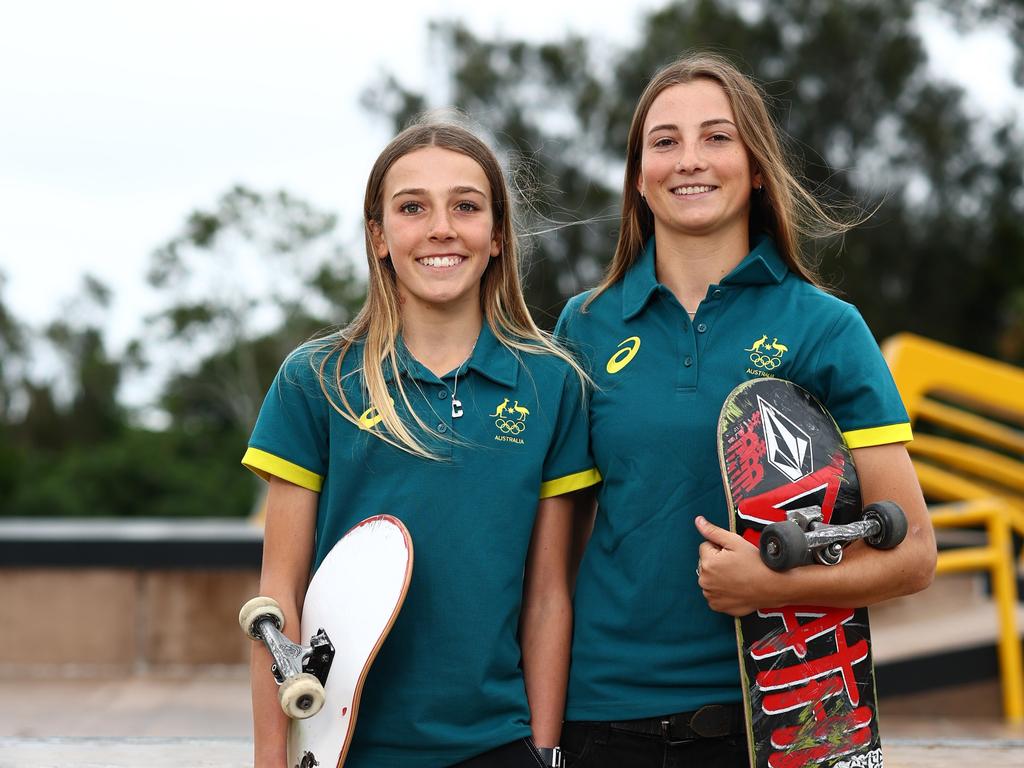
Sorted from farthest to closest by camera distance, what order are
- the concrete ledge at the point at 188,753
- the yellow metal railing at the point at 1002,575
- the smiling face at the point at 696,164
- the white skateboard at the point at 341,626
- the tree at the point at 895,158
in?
the tree at the point at 895,158 < the yellow metal railing at the point at 1002,575 < the concrete ledge at the point at 188,753 < the smiling face at the point at 696,164 < the white skateboard at the point at 341,626

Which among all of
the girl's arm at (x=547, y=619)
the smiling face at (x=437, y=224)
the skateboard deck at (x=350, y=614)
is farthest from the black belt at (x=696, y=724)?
the smiling face at (x=437, y=224)

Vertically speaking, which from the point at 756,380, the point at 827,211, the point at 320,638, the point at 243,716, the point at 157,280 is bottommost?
the point at 243,716

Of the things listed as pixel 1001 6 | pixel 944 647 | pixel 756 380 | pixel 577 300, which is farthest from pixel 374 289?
pixel 1001 6

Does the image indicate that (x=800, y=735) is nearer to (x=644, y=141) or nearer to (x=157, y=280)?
(x=644, y=141)

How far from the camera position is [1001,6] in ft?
69.3

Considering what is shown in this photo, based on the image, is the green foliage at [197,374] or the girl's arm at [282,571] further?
the green foliage at [197,374]

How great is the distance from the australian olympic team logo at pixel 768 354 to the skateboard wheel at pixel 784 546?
0.34 meters

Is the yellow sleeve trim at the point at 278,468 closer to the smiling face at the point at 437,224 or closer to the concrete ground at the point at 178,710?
the smiling face at the point at 437,224

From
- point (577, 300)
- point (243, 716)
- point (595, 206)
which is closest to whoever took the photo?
point (577, 300)

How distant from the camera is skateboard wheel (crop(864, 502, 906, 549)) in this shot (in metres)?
1.91

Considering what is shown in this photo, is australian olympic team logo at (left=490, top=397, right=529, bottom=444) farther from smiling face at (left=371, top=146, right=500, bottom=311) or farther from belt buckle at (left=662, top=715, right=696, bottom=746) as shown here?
belt buckle at (left=662, top=715, right=696, bottom=746)

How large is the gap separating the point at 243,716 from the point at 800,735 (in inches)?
160

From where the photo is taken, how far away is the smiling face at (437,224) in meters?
2.17

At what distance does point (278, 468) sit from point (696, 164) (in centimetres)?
98
